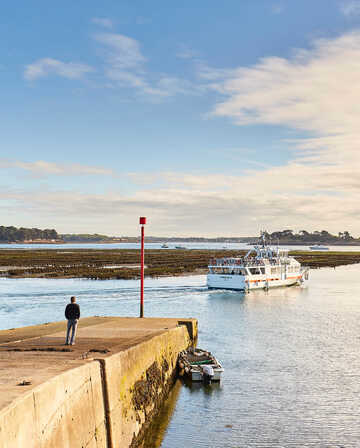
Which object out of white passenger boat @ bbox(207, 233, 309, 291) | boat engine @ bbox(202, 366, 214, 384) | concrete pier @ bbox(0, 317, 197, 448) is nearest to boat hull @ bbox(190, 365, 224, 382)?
boat engine @ bbox(202, 366, 214, 384)

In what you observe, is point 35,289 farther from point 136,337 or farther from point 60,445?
point 60,445

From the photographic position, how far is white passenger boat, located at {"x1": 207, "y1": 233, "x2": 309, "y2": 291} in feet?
207

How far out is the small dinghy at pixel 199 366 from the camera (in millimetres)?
21797

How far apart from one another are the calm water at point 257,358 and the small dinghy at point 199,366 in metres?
0.65

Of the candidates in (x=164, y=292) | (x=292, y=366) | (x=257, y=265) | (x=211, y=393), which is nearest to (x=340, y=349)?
(x=292, y=366)

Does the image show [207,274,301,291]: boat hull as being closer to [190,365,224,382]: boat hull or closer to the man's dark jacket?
[190,365,224,382]: boat hull

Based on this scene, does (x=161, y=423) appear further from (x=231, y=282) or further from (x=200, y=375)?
(x=231, y=282)

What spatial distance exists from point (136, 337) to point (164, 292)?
1531 inches

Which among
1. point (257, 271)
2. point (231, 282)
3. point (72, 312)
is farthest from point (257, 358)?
point (257, 271)

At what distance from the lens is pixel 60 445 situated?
9969mm

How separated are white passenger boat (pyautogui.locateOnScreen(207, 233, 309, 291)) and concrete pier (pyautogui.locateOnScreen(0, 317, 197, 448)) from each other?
1611 inches

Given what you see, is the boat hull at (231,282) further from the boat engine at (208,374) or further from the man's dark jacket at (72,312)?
the man's dark jacket at (72,312)

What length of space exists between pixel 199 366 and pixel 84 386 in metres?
11.5

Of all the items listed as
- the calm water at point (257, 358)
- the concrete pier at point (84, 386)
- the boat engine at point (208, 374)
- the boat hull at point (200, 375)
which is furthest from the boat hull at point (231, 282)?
the boat engine at point (208, 374)
